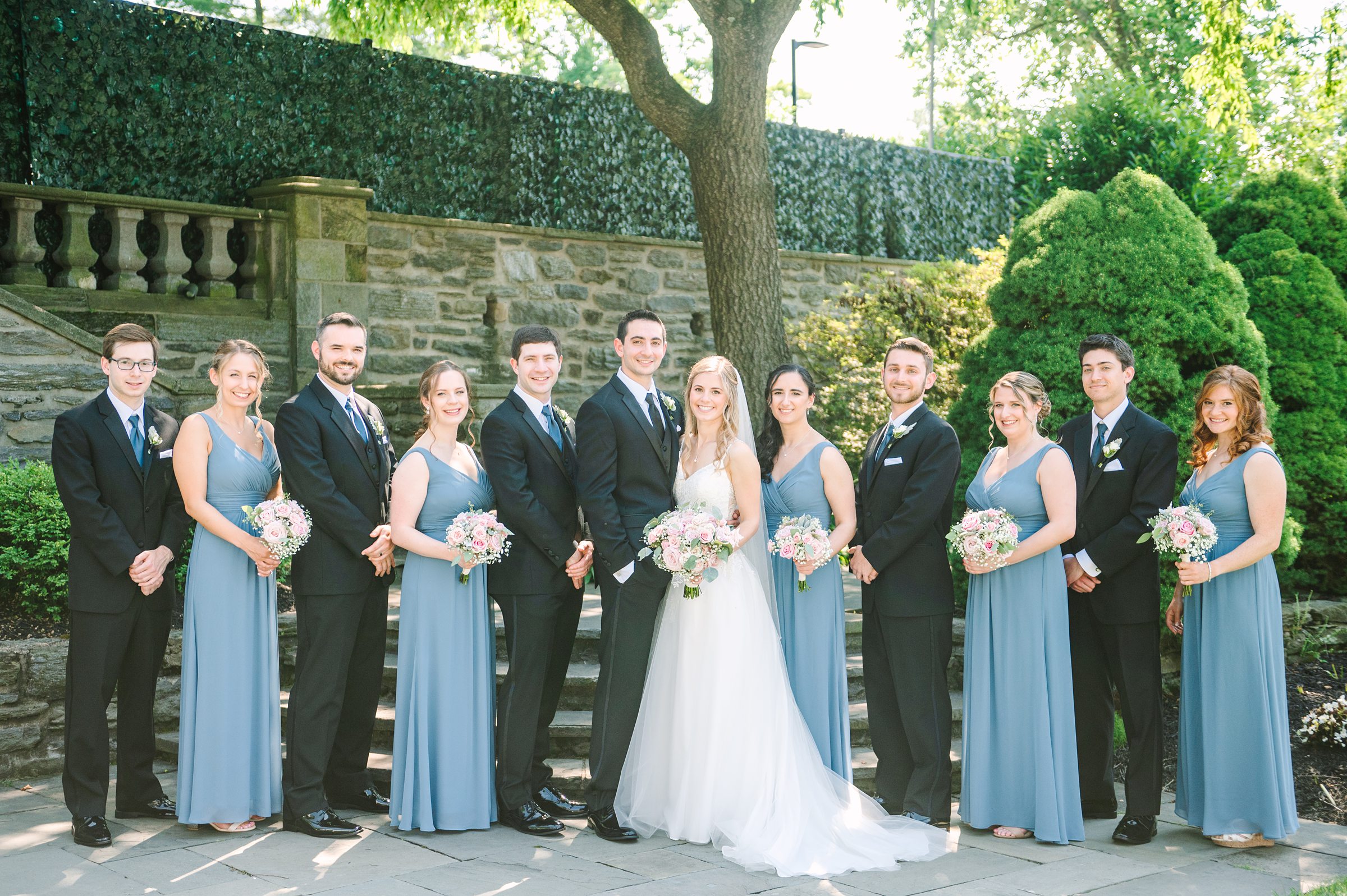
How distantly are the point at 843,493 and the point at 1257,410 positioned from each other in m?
1.77

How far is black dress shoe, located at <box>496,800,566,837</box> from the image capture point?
5098 millimetres

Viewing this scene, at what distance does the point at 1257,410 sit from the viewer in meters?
5.08

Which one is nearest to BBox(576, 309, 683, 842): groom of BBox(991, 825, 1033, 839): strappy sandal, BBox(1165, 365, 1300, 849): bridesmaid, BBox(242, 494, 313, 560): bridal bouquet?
BBox(242, 494, 313, 560): bridal bouquet

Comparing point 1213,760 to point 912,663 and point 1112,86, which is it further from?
point 1112,86

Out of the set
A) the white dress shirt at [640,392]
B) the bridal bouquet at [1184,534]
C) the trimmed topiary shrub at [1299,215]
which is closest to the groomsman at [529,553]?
the white dress shirt at [640,392]

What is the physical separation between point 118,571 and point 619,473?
6.99 feet

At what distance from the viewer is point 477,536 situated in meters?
4.99

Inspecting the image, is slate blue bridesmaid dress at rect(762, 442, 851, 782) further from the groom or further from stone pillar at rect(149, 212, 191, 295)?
stone pillar at rect(149, 212, 191, 295)

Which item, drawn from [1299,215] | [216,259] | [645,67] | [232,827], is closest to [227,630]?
[232,827]

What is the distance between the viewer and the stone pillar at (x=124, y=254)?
830 cm

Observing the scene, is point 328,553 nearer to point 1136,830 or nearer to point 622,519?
point 622,519

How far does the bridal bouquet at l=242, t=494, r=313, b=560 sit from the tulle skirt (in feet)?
5.19

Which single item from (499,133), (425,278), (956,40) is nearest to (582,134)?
(499,133)

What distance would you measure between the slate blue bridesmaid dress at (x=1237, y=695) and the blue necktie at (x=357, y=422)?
363cm
